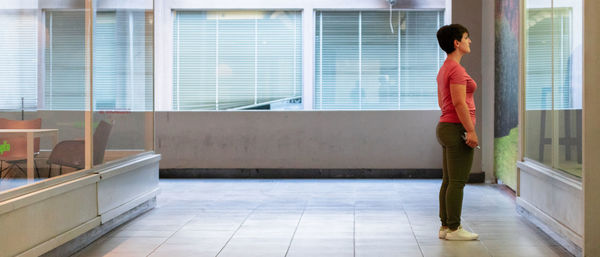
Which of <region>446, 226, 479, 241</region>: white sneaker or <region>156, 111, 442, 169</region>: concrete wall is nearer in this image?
<region>446, 226, 479, 241</region>: white sneaker

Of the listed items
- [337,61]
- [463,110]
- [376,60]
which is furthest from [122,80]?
[376,60]

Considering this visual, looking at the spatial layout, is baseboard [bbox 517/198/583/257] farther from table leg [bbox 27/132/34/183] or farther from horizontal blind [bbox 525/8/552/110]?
table leg [bbox 27/132/34/183]

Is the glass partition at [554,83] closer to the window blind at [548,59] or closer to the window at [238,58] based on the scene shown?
the window blind at [548,59]

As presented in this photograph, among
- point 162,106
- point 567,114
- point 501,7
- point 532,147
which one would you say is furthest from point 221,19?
point 567,114

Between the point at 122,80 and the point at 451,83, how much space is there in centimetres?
284

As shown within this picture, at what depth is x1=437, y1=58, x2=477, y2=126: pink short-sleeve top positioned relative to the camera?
4352 mm

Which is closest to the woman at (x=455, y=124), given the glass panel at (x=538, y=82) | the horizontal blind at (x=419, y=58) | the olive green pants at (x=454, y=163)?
the olive green pants at (x=454, y=163)

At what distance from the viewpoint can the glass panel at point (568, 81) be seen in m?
4.11

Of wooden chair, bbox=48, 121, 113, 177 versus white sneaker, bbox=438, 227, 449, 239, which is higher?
wooden chair, bbox=48, 121, 113, 177

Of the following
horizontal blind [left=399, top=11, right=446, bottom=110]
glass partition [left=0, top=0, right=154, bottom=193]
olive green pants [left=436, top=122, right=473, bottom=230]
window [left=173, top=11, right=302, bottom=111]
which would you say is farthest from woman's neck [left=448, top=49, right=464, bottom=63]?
window [left=173, top=11, right=302, bottom=111]

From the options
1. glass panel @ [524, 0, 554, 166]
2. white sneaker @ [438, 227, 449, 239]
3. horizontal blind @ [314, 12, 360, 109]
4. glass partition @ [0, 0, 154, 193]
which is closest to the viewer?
glass partition @ [0, 0, 154, 193]

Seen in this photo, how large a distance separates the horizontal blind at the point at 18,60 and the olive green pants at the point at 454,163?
8.88ft

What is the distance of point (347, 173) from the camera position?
911cm

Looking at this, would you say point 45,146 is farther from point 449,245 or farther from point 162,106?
point 162,106
